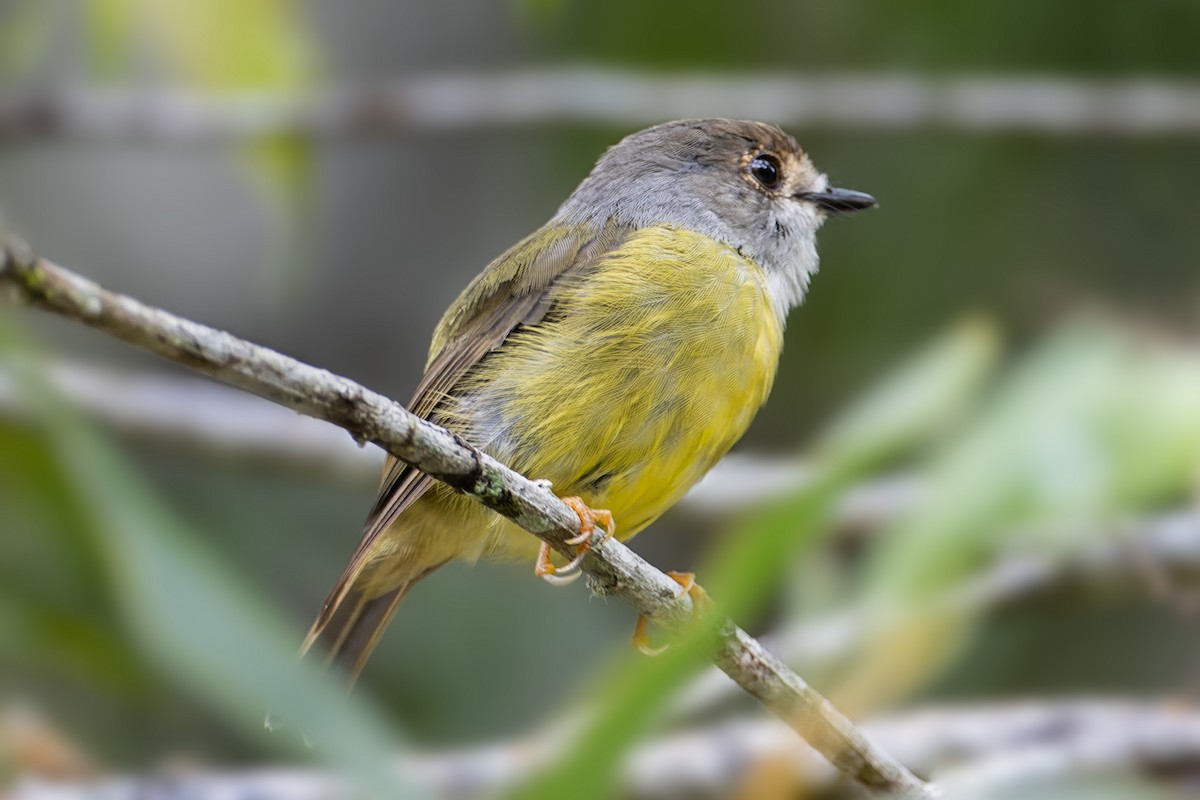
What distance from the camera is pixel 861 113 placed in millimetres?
4902

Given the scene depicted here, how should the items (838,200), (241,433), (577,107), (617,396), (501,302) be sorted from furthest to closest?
(577,107) → (241,433) → (838,200) → (501,302) → (617,396)

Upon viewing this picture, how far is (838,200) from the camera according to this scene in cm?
358

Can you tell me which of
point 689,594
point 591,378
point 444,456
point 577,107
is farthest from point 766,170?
point 444,456

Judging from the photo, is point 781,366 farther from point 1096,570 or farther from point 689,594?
point 689,594

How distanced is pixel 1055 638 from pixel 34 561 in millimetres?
3597

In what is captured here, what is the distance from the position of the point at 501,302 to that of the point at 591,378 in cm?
36

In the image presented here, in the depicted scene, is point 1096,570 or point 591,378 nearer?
point 591,378

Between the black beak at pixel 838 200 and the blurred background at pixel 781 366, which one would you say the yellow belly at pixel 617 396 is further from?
the black beak at pixel 838 200

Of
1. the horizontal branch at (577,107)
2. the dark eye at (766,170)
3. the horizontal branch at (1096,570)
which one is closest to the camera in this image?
the dark eye at (766,170)

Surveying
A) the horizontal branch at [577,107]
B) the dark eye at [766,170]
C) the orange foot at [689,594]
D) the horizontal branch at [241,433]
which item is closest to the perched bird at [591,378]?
the orange foot at [689,594]

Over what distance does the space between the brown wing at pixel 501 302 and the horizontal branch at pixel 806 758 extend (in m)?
0.79

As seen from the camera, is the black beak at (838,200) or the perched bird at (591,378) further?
the black beak at (838,200)

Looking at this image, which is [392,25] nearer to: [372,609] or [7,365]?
[372,609]

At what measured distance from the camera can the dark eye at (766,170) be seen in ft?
11.7
